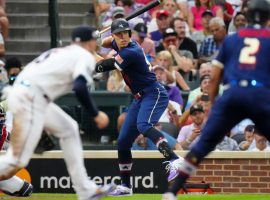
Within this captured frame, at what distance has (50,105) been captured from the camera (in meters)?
10.5

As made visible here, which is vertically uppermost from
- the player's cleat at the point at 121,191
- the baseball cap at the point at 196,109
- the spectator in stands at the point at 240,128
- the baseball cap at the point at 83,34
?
the baseball cap at the point at 83,34

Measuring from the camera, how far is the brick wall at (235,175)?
48.8 feet

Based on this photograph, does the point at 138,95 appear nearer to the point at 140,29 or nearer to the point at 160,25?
the point at 140,29

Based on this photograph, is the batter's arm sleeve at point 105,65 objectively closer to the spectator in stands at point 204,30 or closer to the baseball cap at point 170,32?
the baseball cap at point 170,32

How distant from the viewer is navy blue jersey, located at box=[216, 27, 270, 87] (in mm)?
9859

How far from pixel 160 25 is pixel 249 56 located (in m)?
8.91

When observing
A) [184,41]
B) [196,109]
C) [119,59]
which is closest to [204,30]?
[184,41]

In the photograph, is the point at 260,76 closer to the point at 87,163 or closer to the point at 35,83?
the point at 35,83

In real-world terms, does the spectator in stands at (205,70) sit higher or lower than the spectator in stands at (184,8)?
lower

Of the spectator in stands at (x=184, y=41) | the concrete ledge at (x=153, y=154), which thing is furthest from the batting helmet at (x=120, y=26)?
the spectator in stands at (x=184, y=41)

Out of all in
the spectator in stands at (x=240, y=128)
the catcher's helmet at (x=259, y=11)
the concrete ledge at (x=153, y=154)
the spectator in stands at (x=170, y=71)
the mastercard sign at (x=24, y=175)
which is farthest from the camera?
the spectator in stands at (x=170, y=71)

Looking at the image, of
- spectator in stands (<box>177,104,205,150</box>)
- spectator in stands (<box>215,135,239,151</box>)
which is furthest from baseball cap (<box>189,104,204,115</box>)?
spectator in stands (<box>215,135,239,151</box>)

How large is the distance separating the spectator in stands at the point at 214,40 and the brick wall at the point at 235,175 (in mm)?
3310

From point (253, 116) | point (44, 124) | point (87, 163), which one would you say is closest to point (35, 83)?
point (44, 124)
